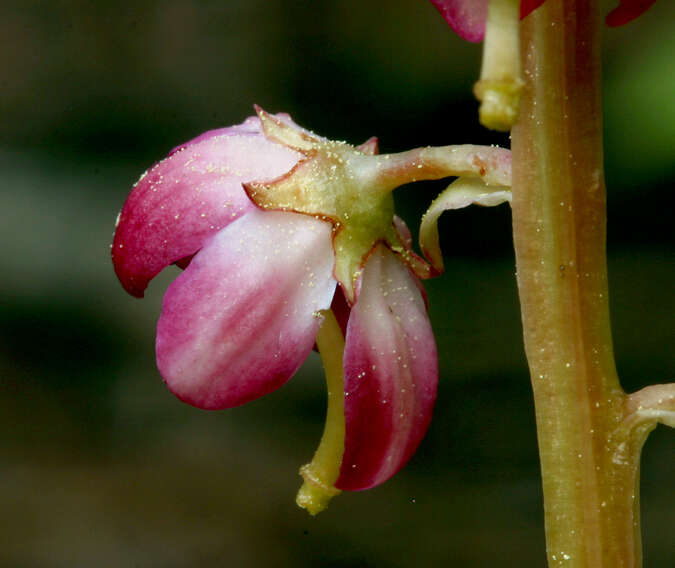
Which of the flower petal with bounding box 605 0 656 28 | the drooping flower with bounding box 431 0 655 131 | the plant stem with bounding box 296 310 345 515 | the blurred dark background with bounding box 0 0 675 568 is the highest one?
the blurred dark background with bounding box 0 0 675 568

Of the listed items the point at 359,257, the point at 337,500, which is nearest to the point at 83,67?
the point at 337,500

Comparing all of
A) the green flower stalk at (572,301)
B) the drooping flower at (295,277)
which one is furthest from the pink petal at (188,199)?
the green flower stalk at (572,301)

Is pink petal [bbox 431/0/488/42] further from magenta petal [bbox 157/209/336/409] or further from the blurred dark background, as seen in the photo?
the blurred dark background

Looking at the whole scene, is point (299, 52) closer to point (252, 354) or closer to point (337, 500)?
point (337, 500)

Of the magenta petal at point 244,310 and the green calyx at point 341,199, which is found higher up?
the green calyx at point 341,199

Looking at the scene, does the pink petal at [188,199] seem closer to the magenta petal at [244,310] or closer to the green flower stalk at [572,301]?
the magenta petal at [244,310]

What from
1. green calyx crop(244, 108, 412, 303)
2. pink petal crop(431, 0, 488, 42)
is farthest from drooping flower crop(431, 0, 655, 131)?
green calyx crop(244, 108, 412, 303)

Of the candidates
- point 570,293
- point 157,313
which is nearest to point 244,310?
point 570,293
